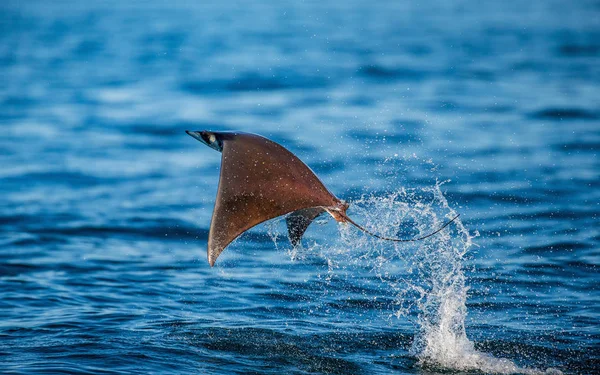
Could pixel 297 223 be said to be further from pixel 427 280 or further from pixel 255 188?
pixel 427 280

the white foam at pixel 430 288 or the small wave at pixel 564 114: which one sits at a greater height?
the small wave at pixel 564 114

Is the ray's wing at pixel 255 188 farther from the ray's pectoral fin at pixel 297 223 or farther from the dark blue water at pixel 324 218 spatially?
the dark blue water at pixel 324 218

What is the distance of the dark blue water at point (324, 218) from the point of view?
706 centimetres

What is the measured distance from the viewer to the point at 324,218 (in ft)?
36.1

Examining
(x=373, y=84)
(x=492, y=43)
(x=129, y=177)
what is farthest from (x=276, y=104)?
(x=492, y=43)

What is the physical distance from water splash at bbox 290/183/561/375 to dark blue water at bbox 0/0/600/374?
3 cm

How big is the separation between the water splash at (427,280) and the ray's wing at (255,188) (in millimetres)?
669

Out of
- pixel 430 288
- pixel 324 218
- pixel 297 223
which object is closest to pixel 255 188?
pixel 297 223

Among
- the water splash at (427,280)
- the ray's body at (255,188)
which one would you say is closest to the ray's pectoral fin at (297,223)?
the water splash at (427,280)

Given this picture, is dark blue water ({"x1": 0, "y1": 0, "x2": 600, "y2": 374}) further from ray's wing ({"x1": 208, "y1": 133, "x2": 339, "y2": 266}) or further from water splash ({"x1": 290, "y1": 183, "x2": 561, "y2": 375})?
ray's wing ({"x1": 208, "y1": 133, "x2": 339, "y2": 266})

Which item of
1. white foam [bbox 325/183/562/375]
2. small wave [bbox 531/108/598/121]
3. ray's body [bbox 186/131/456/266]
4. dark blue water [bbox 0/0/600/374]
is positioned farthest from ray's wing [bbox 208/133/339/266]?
small wave [bbox 531/108/598/121]

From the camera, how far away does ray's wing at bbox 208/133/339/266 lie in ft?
19.2

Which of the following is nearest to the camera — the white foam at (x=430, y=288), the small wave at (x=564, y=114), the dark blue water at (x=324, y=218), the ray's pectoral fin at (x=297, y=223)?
the white foam at (x=430, y=288)

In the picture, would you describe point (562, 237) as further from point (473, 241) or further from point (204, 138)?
point (204, 138)
